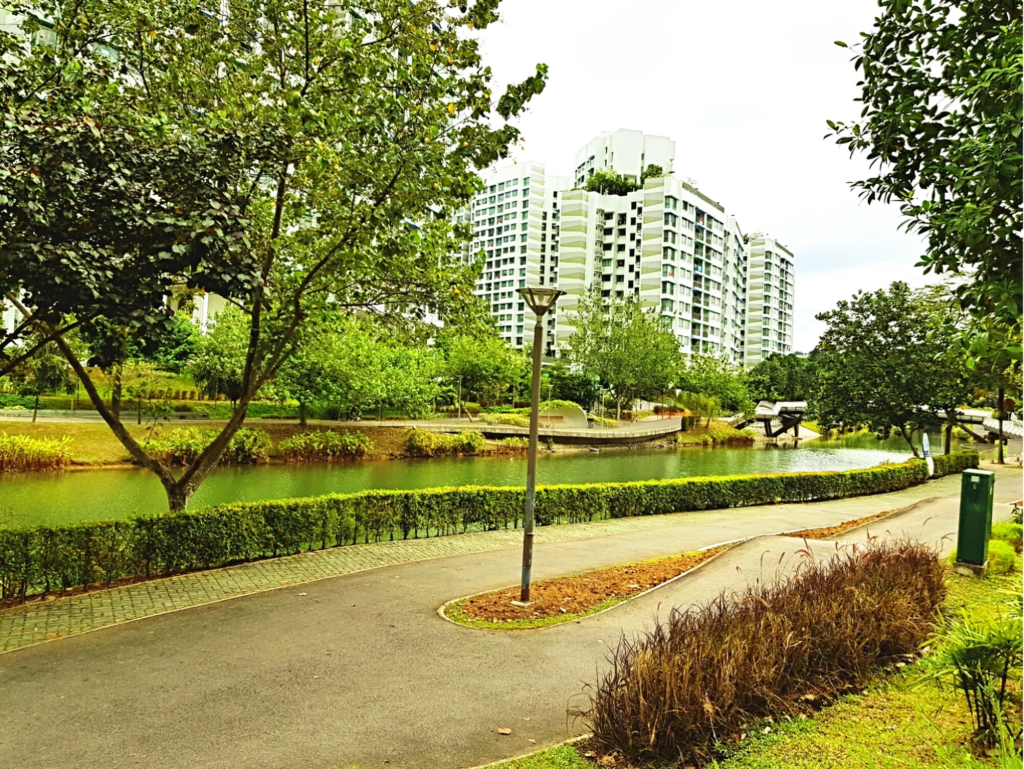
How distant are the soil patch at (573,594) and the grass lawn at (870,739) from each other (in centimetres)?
350

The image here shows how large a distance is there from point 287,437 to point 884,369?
1055 inches

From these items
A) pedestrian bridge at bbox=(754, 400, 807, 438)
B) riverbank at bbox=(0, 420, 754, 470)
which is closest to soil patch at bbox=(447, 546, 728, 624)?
riverbank at bbox=(0, 420, 754, 470)

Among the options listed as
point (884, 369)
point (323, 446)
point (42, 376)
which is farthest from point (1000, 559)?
point (42, 376)

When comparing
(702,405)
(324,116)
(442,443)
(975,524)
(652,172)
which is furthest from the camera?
(652,172)

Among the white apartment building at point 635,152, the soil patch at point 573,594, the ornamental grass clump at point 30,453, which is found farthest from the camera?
the white apartment building at point 635,152

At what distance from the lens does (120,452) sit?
26.4 meters

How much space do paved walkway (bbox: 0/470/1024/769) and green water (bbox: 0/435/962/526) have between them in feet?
21.2

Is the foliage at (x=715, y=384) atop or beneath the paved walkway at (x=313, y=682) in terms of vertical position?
atop

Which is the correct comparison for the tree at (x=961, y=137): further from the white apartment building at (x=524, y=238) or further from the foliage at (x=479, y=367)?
the white apartment building at (x=524, y=238)

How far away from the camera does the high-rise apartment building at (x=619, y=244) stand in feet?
259

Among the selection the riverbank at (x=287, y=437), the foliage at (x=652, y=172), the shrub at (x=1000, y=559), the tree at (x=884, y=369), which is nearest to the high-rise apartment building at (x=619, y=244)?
the foliage at (x=652, y=172)

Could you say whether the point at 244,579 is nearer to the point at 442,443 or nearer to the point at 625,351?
the point at 442,443

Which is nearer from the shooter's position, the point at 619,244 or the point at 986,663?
the point at 986,663

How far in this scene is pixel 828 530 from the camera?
47.5 feet
